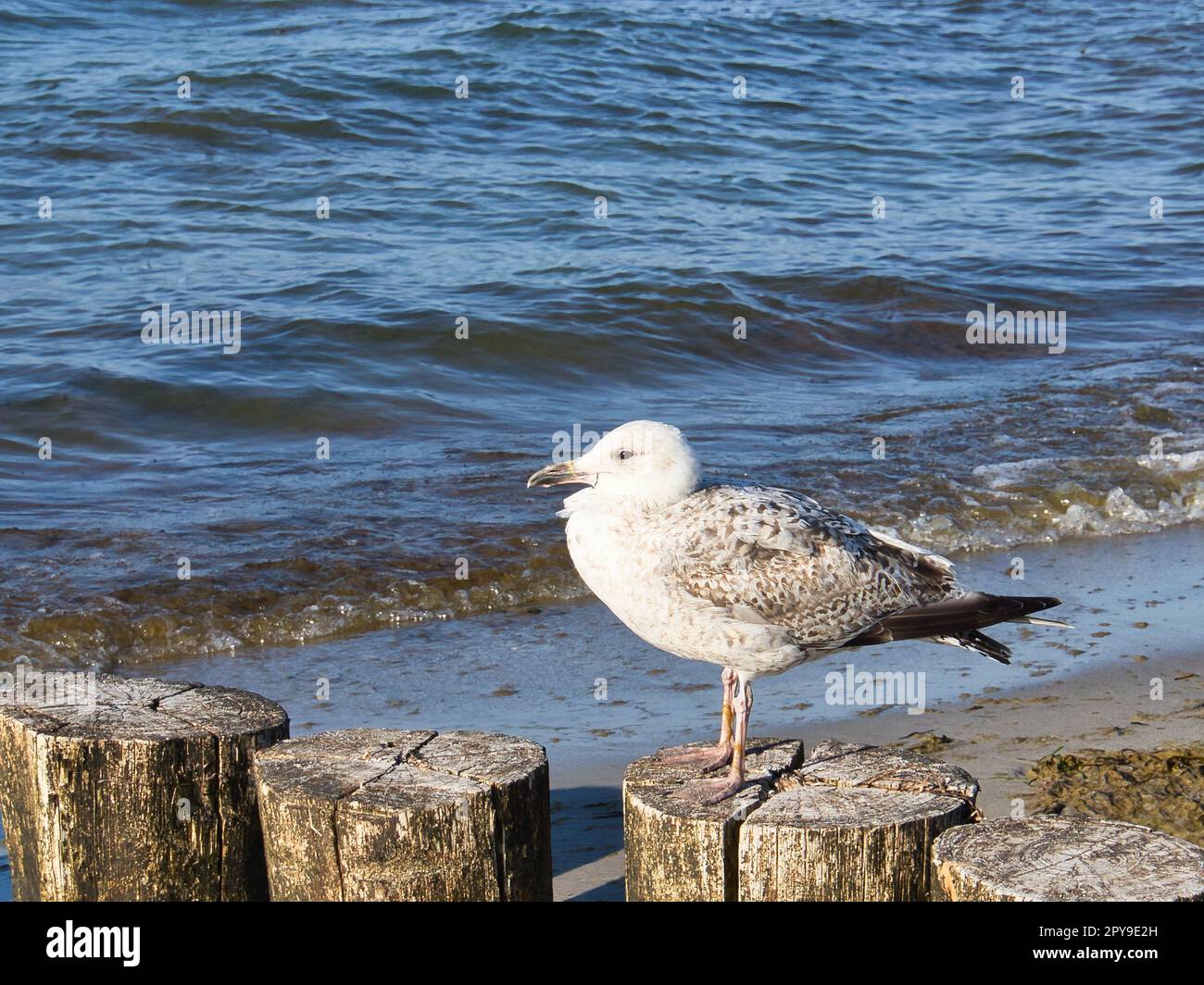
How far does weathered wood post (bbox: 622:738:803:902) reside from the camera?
3.37 meters

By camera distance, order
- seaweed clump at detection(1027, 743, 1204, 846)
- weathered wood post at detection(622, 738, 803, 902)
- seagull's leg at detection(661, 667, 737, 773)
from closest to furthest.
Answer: weathered wood post at detection(622, 738, 803, 902), seagull's leg at detection(661, 667, 737, 773), seaweed clump at detection(1027, 743, 1204, 846)

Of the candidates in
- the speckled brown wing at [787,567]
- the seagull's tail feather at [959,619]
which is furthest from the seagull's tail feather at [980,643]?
the speckled brown wing at [787,567]

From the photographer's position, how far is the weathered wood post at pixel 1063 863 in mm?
2900

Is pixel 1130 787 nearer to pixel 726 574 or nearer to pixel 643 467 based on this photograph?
pixel 726 574

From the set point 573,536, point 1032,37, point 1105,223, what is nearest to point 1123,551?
point 573,536

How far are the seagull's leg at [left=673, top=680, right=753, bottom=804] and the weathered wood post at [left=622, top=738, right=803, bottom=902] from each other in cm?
2

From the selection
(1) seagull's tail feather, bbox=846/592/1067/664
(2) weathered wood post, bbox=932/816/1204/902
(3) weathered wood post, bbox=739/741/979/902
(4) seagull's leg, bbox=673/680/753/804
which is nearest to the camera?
(2) weathered wood post, bbox=932/816/1204/902

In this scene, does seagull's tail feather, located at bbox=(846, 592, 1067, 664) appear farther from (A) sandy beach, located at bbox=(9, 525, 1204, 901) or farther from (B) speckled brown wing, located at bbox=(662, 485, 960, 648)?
(A) sandy beach, located at bbox=(9, 525, 1204, 901)

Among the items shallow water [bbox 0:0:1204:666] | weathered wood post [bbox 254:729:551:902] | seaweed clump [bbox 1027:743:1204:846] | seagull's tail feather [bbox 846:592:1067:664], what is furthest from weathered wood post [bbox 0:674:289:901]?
shallow water [bbox 0:0:1204:666]

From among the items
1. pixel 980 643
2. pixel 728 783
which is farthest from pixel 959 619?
pixel 728 783

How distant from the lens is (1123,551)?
7.49 meters

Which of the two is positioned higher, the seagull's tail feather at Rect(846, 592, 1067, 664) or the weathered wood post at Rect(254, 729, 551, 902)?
the seagull's tail feather at Rect(846, 592, 1067, 664)

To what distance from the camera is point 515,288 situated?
1231 cm

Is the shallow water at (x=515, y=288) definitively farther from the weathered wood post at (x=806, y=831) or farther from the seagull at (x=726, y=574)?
the weathered wood post at (x=806, y=831)
